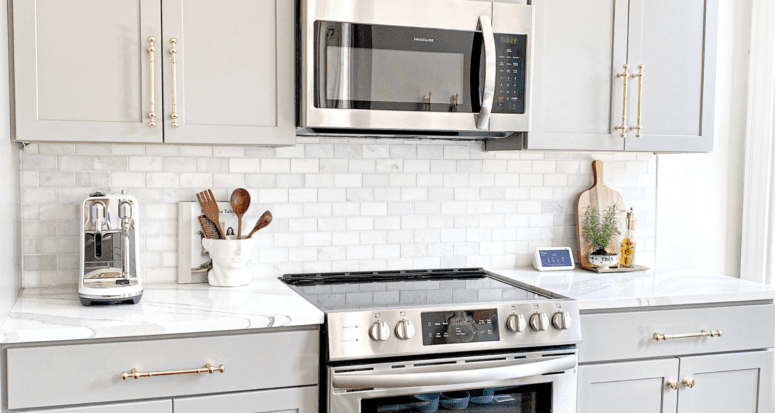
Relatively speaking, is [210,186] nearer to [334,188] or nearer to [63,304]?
[334,188]

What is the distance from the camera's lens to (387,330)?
1.98 metres

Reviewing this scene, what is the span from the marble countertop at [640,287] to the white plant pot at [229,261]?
1019 mm

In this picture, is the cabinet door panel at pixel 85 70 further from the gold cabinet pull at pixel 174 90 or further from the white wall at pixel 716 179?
the white wall at pixel 716 179

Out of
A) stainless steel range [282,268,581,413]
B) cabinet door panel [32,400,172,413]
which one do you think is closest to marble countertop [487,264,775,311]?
stainless steel range [282,268,581,413]

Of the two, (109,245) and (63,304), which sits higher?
(109,245)

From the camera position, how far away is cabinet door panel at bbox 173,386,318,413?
1.89m

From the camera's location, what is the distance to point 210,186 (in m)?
2.51

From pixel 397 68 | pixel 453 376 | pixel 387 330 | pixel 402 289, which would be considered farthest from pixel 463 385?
pixel 397 68

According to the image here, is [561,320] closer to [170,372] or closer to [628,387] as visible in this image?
[628,387]

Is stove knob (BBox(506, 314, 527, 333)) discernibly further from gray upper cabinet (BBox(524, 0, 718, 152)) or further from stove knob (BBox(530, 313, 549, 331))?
gray upper cabinet (BBox(524, 0, 718, 152))

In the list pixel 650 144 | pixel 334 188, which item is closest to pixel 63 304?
pixel 334 188

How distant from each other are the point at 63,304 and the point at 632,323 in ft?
6.05

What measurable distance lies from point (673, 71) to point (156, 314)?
6.78 feet

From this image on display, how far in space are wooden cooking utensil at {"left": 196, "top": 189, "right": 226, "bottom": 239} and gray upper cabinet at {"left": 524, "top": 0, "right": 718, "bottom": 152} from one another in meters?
1.16
